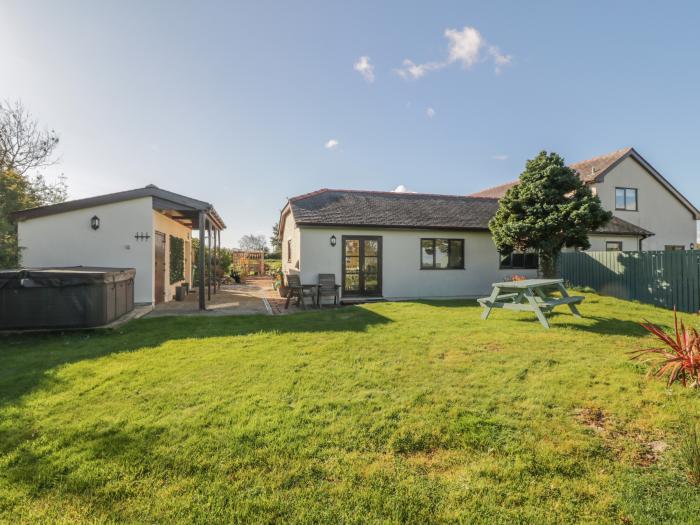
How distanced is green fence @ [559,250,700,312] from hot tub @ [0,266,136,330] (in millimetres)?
14472

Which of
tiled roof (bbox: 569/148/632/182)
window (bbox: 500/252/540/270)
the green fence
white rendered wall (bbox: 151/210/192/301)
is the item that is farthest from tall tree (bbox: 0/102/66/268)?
tiled roof (bbox: 569/148/632/182)

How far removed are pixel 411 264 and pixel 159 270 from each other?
9072 millimetres

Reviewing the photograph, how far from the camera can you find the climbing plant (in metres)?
13.5

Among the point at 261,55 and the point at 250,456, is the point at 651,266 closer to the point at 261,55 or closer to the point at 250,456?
the point at 250,456

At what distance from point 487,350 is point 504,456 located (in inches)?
121

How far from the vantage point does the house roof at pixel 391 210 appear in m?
12.2

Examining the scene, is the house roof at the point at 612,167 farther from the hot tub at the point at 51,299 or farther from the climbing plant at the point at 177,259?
the hot tub at the point at 51,299

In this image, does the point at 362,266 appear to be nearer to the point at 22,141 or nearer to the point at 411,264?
the point at 411,264

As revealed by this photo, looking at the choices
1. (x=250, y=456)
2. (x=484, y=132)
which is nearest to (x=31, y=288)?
(x=250, y=456)

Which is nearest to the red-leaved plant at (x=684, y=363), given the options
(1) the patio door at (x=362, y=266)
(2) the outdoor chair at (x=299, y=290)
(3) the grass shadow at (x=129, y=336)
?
(3) the grass shadow at (x=129, y=336)

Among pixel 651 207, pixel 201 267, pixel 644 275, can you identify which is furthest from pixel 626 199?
pixel 201 267

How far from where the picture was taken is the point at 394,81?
475 inches

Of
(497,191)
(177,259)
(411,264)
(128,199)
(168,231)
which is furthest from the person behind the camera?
(497,191)

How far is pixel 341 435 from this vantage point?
3.04 metres
